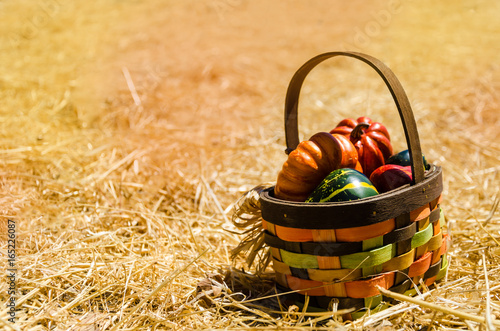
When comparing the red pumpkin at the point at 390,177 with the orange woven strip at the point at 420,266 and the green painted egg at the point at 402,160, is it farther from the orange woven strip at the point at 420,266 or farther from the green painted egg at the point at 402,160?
the orange woven strip at the point at 420,266

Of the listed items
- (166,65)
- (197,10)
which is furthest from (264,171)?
(197,10)

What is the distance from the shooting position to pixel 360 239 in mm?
1773

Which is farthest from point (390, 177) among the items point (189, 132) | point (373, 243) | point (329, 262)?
point (189, 132)

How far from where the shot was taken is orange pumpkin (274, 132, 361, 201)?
77.2 inches

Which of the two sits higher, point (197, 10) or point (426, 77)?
point (197, 10)

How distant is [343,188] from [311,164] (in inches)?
7.8

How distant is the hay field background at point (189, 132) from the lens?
207 cm

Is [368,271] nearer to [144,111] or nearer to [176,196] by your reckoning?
[176,196]

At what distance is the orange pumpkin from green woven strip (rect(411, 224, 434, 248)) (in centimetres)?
40

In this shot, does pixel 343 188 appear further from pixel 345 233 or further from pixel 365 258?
pixel 365 258

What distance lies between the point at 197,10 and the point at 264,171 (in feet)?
15.9

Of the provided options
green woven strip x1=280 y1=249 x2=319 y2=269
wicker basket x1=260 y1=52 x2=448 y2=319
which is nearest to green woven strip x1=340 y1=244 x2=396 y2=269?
wicker basket x1=260 y1=52 x2=448 y2=319

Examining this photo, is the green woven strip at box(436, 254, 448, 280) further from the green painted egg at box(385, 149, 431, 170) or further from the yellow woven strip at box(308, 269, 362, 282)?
the yellow woven strip at box(308, 269, 362, 282)

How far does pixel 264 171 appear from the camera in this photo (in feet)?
12.1
